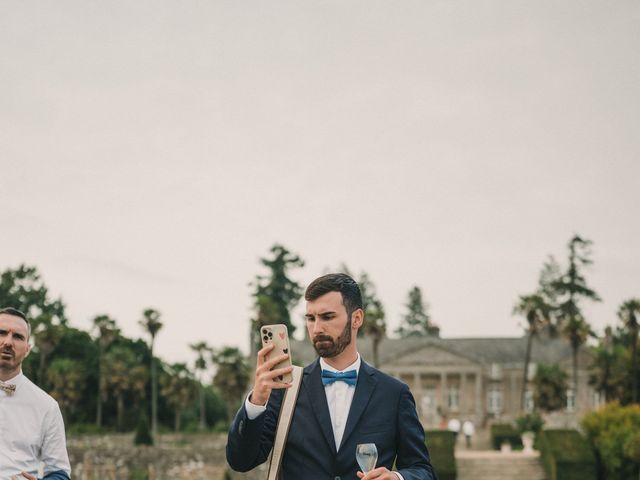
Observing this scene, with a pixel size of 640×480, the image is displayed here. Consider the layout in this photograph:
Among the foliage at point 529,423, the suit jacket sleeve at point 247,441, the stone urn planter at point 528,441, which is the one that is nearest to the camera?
the suit jacket sleeve at point 247,441

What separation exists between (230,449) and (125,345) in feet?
229

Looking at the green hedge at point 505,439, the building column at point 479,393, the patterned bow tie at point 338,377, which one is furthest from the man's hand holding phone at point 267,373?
the building column at point 479,393

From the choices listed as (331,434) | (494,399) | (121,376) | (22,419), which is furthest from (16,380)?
(494,399)

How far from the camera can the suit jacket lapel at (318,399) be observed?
408cm

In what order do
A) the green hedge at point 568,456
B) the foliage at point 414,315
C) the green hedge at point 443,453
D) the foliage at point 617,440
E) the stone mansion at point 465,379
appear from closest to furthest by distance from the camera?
the foliage at point 617,440 → the green hedge at point 443,453 → the green hedge at point 568,456 → the stone mansion at point 465,379 → the foliage at point 414,315

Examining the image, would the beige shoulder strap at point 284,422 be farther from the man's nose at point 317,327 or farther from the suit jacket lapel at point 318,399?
the man's nose at point 317,327

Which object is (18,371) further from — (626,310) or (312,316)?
(626,310)

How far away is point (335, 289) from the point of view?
4152 mm

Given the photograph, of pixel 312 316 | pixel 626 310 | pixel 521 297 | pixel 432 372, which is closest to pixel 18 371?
pixel 312 316

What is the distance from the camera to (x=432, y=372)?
2985 inches

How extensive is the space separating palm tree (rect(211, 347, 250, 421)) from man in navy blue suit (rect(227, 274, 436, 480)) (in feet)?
175

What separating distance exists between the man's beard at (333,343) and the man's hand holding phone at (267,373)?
33cm

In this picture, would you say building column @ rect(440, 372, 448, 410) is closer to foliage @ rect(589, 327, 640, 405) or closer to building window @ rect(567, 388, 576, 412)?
building window @ rect(567, 388, 576, 412)

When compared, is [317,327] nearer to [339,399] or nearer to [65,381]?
[339,399]
